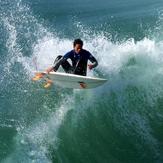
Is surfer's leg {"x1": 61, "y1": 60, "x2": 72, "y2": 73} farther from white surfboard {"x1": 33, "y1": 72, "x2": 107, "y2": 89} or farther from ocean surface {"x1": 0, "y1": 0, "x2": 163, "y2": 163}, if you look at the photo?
ocean surface {"x1": 0, "y1": 0, "x2": 163, "y2": 163}

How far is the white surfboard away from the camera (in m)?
14.0

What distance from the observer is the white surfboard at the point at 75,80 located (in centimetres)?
1397

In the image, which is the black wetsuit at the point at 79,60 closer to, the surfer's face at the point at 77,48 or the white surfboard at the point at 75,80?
the surfer's face at the point at 77,48

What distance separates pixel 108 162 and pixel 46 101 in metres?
4.83

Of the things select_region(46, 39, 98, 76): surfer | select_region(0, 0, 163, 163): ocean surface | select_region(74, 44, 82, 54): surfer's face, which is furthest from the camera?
select_region(0, 0, 163, 163): ocean surface

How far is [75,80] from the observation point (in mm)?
14383

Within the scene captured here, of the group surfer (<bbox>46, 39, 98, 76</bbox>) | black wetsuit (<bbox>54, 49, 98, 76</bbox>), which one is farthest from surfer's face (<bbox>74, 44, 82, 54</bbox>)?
black wetsuit (<bbox>54, 49, 98, 76</bbox>)

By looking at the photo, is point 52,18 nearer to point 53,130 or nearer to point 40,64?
point 40,64

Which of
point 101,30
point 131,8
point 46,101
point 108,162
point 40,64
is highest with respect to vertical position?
point 131,8

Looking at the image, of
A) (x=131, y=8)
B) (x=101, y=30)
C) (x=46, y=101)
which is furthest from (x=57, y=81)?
(x=131, y=8)

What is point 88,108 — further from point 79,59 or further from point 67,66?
point 79,59

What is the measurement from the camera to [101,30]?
2955 cm

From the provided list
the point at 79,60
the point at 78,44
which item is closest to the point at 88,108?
the point at 79,60

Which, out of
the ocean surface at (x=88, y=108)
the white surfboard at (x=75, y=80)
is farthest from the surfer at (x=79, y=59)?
the ocean surface at (x=88, y=108)
